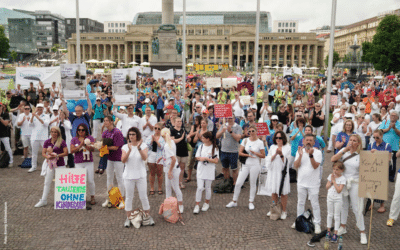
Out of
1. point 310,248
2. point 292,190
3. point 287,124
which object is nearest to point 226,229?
point 310,248

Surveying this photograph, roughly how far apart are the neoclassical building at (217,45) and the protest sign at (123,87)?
120464 mm

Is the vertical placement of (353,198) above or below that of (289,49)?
below

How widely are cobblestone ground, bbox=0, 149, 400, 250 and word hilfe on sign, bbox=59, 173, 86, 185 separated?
26.0 inches

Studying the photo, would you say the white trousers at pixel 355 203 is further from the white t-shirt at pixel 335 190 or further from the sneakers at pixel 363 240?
the white t-shirt at pixel 335 190

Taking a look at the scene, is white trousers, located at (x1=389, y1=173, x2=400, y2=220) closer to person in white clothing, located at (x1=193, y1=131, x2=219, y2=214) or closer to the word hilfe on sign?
person in white clothing, located at (x1=193, y1=131, x2=219, y2=214)

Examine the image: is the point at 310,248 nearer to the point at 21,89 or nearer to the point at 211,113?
the point at 211,113

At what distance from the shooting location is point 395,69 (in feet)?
171

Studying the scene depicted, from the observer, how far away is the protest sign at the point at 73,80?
9.87 metres

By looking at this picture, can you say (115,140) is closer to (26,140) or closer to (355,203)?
(355,203)

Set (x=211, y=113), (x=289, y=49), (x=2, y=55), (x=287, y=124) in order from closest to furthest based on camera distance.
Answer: (x=211, y=113), (x=287, y=124), (x=2, y=55), (x=289, y=49)

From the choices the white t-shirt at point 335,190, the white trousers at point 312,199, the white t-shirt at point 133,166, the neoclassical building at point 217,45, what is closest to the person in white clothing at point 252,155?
the white trousers at point 312,199

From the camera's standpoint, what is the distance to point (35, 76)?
59.6ft

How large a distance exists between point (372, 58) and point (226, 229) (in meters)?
54.1

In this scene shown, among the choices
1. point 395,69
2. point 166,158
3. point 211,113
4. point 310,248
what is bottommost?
point 310,248
